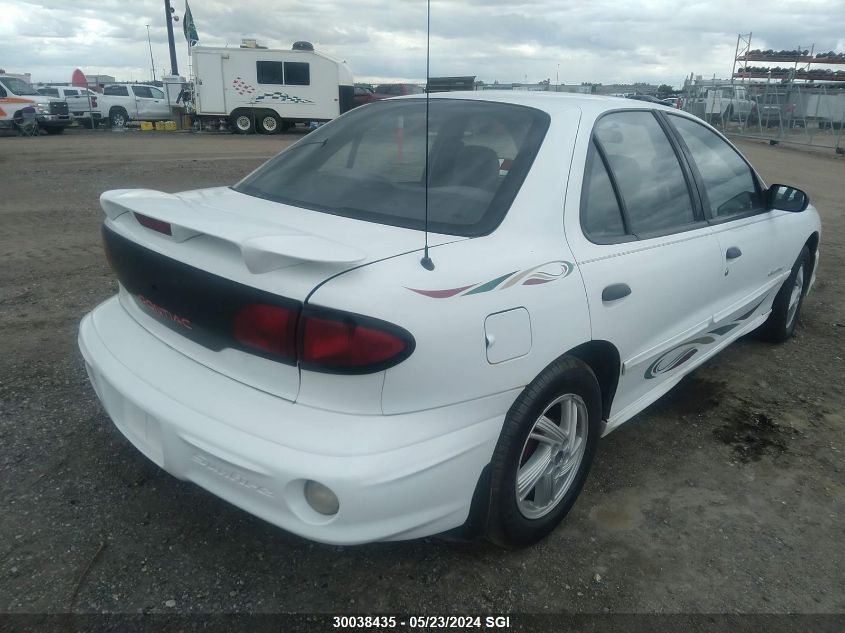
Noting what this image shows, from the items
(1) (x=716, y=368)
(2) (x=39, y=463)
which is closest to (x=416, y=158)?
(2) (x=39, y=463)

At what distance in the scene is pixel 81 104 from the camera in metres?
23.0

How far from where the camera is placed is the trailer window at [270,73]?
22047 millimetres

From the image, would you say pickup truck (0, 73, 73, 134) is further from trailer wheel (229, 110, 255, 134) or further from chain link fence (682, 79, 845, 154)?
chain link fence (682, 79, 845, 154)

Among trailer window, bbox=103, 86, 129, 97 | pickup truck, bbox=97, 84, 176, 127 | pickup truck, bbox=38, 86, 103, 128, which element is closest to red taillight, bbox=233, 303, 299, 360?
pickup truck, bbox=38, 86, 103, 128

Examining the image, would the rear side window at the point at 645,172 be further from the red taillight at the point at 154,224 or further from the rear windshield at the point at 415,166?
the red taillight at the point at 154,224

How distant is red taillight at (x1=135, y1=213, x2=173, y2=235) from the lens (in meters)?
2.14

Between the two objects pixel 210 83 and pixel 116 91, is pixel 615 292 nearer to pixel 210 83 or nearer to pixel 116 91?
pixel 210 83

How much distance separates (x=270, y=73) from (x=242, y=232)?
2216 centimetres

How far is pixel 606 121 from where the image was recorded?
2723 millimetres

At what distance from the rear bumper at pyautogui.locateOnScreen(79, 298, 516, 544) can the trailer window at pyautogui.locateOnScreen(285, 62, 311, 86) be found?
72.1ft

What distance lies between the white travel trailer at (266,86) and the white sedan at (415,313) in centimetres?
2064

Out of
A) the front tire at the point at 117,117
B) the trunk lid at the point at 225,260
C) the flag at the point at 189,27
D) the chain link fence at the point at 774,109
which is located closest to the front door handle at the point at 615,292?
the trunk lid at the point at 225,260

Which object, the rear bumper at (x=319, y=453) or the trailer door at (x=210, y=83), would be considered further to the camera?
the trailer door at (x=210, y=83)

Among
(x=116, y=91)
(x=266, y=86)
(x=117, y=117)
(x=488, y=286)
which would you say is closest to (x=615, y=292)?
(x=488, y=286)
